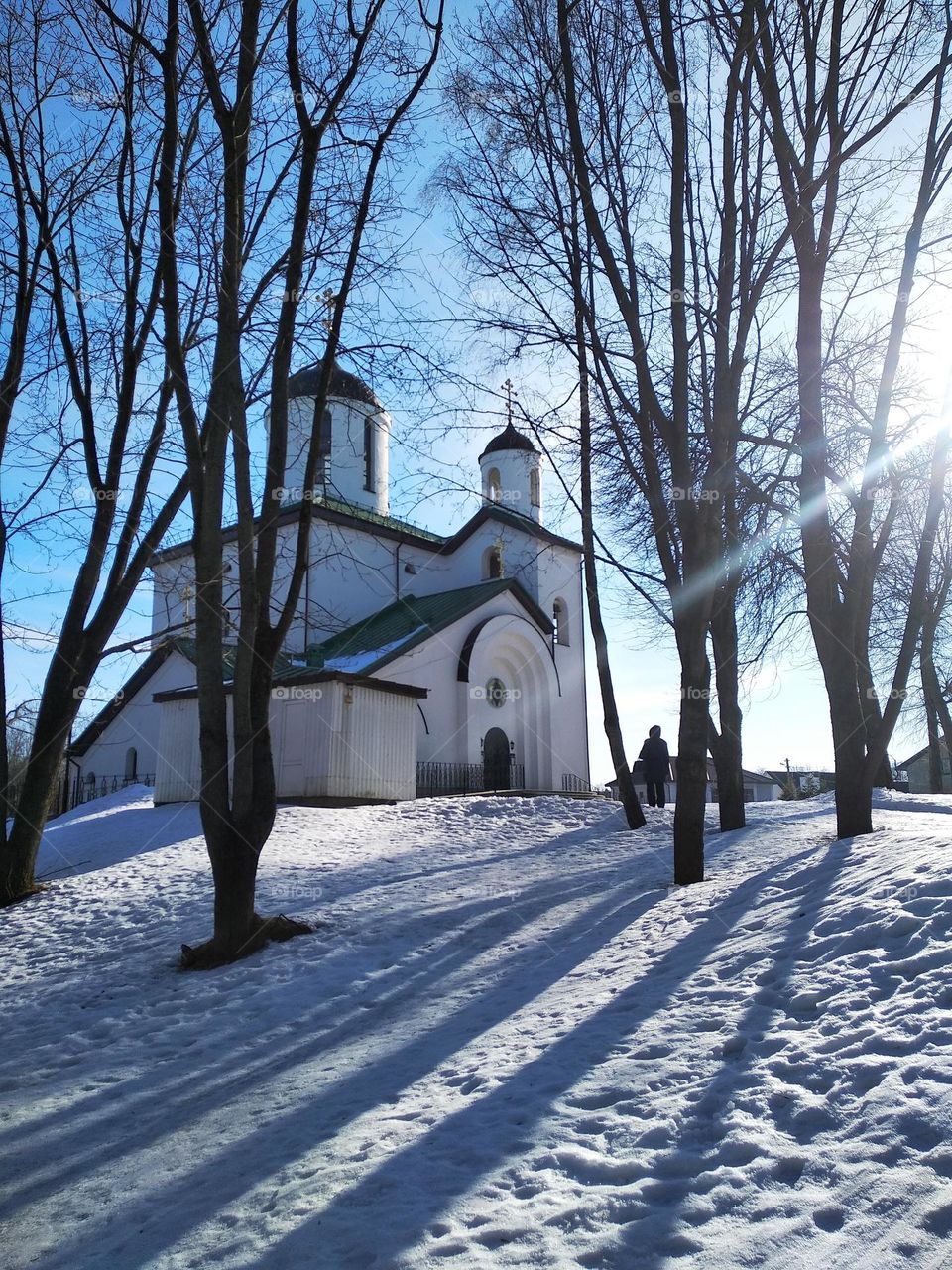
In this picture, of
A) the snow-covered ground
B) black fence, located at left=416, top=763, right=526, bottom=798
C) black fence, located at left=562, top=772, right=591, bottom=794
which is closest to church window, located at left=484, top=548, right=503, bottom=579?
black fence, located at left=562, top=772, right=591, bottom=794

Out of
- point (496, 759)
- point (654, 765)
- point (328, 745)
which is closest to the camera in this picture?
point (328, 745)

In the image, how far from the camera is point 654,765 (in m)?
17.3

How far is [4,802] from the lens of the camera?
10.7m

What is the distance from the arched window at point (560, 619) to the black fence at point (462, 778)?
16.8 ft

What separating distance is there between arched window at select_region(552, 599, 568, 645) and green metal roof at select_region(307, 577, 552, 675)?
3.90 feet

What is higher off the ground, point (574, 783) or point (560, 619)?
point (560, 619)

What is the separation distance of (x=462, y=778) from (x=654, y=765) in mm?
5452

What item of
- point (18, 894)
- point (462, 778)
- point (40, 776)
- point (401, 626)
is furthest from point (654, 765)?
point (18, 894)

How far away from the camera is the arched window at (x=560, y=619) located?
27.3 meters

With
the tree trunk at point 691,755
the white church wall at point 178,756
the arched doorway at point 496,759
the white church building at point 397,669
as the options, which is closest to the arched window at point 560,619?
the white church building at point 397,669

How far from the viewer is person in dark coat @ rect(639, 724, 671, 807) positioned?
1720 centimetres

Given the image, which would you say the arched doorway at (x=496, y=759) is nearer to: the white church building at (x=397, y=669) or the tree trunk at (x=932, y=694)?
the white church building at (x=397, y=669)

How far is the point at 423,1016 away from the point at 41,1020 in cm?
Result: 255

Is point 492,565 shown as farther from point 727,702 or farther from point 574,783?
point 727,702
